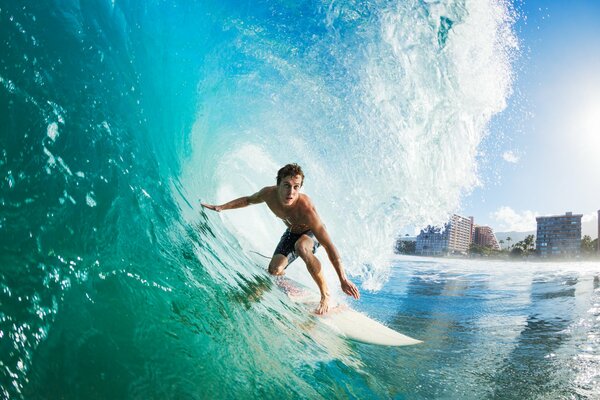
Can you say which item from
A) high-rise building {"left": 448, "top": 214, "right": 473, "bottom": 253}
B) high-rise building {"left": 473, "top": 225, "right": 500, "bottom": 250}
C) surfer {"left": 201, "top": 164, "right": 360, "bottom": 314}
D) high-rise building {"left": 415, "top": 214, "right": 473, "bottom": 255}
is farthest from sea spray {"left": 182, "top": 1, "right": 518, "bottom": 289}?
high-rise building {"left": 473, "top": 225, "right": 500, "bottom": 250}

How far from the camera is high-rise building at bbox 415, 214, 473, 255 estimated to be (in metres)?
50.3

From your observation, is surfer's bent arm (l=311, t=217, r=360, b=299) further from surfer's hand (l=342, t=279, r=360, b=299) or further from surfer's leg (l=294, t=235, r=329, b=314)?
surfer's leg (l=294, t=235, r=329, b=314)

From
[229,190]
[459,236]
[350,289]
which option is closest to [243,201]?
[350,289]

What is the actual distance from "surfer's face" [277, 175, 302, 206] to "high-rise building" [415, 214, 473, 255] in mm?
39345

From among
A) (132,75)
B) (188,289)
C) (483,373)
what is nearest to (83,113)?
(132,75)

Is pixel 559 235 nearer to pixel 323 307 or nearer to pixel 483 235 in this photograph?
pixel 483 235

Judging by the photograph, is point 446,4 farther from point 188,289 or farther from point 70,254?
point 70,254

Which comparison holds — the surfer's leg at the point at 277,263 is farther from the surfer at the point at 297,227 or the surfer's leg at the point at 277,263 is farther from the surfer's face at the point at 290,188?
the surfer's face at the point at 290,188

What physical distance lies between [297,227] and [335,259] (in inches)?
35.3

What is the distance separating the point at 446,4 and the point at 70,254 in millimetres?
5997

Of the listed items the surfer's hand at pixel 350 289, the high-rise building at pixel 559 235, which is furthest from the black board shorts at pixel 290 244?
the high-rise building at pixel 559 235

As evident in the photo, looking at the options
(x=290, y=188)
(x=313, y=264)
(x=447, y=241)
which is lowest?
(x=313, y=264)

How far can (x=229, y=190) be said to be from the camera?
23.9ft

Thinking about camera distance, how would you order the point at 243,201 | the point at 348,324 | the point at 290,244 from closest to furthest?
the point at 348,324 → the point at 243,201 → the point at 290,244
